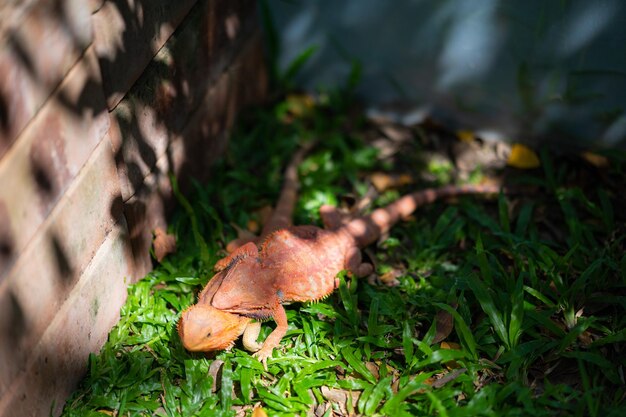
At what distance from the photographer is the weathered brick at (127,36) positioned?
322cm

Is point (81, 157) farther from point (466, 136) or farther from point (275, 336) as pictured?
point (466, 136)

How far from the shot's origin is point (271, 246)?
396cm

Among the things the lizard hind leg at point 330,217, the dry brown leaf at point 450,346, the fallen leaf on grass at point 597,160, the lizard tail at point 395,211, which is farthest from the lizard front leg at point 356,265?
the fallen leaf on grass at point 597,160

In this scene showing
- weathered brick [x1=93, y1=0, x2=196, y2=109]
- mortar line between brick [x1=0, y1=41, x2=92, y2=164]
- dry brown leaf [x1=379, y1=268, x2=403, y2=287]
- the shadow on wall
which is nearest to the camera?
mortar line between brick [x1=0, y1=41, x2=92, y2=164]

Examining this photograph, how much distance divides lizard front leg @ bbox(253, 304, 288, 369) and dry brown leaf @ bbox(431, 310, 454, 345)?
2.79ft

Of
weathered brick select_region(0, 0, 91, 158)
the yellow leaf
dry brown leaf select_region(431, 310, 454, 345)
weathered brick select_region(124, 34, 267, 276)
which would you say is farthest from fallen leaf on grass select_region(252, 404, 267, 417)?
the yellow leaf

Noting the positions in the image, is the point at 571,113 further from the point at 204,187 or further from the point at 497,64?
the point at 204,187

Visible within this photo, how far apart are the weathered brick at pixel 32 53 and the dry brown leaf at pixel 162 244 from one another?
1.48 m

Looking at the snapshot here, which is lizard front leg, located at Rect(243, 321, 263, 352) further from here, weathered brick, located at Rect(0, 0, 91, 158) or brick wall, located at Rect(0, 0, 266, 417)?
weathered brick, located at Rect(0, 0, 91, 158)

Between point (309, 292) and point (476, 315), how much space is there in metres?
1.00

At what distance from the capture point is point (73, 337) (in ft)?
11.1

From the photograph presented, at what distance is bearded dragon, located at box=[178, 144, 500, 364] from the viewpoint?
3.52 meters

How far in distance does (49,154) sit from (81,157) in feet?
0.86

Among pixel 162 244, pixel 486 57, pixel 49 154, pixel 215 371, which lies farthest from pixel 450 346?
pixel 49 154
